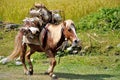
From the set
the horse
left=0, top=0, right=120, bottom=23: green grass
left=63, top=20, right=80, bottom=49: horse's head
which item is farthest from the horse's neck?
left=0, top=0, right=120, bottom=23: green grass

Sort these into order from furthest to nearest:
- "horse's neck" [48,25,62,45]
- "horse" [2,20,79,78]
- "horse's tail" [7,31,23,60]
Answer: "horse's tail" [7,31,23,60] < "horse's neck" [48,25,62,45] < "horse" [2,20,79,78]

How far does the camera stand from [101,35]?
16.7 m

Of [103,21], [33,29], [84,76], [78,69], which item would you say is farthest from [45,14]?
[103,21]

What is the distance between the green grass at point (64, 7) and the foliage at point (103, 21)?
951 millimetres

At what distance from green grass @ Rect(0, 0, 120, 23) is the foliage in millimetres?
951

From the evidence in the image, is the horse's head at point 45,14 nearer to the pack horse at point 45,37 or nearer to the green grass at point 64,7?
the pack horse at point 45,37

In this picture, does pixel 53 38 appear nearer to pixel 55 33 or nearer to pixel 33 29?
pixel 55 33

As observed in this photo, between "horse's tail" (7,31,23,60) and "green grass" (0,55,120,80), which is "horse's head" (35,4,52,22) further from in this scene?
"green grass" (0,55,120,80)

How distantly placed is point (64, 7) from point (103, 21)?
2.28m

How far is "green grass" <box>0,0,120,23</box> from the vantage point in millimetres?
19312

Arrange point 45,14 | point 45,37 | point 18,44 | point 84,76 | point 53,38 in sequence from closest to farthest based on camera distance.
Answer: point 53,38, point 45,37, point 45,14, point 84,76, point 18,44

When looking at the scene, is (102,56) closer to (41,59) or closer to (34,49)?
(41,59)

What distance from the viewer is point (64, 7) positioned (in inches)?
773

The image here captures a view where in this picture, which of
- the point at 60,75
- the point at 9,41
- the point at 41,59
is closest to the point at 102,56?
the point at 41,59
